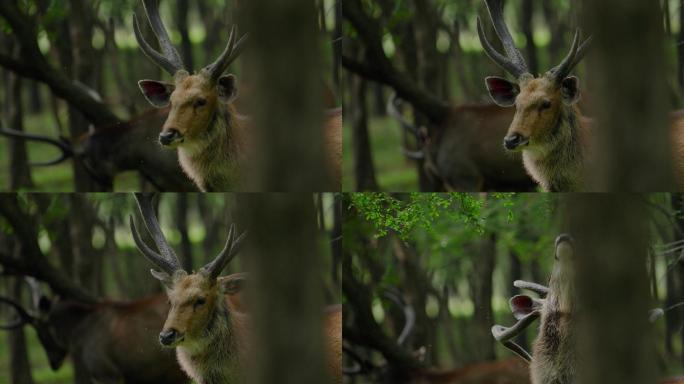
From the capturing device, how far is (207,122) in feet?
27.4

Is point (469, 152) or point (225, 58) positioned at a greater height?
point (225, 58)

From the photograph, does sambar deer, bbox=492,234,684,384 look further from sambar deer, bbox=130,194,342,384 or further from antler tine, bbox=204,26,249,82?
antler tine, bbox=204,26,249,82

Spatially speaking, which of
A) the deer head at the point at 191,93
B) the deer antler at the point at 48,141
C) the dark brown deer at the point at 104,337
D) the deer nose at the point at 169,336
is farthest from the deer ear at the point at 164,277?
the deer antler at the point at 48,141

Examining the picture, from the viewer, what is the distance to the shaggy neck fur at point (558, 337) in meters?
7.25

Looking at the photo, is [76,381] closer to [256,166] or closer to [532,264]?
[532,264]

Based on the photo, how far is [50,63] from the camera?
396 inches

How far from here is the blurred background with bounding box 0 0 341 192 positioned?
916 centimetres

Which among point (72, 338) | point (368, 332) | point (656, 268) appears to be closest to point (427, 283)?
point (368, 332)

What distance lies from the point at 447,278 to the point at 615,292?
763cm

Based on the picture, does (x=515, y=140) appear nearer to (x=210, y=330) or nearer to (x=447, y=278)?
(x=447, y=278)

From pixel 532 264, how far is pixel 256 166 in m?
7.13

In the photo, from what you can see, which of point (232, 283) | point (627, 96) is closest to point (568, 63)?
point (232, 283)

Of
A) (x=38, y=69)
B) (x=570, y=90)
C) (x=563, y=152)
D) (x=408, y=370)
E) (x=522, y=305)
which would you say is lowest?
(x=408, y=370)

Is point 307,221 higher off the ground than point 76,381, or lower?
higher
